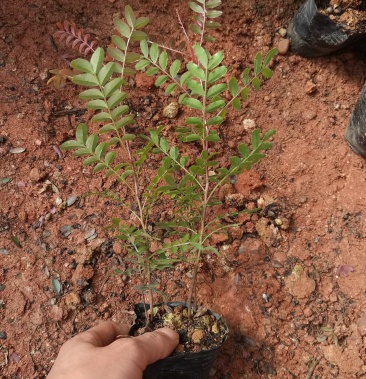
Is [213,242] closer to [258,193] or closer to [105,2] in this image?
[258,193]

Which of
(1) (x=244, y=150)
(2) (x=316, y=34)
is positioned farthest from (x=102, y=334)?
(2) (x=316, y=34)

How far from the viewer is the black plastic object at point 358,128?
194 cm

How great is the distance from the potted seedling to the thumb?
0.23ft

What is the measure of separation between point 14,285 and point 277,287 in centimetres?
110

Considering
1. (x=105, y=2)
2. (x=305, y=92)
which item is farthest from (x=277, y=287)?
(x=105, y=2)

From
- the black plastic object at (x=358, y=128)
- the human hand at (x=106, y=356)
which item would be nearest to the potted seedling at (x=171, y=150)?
the human hand at (x=106, y=356)

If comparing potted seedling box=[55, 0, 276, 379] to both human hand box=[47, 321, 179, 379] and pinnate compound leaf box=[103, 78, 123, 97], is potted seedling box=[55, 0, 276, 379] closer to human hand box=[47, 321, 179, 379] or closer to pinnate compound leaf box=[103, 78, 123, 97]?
pinnate compound leaf box=[103, 78, 123, 97]

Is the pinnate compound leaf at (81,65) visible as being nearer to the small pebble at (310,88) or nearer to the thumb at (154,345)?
the thumb at (154,345)

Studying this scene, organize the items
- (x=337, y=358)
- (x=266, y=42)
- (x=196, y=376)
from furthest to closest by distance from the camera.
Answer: (x=266, y=42)
(x=337, y=358)
(x=196, y=376)

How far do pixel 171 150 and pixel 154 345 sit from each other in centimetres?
59

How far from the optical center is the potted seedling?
110 centimetres

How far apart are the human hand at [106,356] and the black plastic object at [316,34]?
1.50m

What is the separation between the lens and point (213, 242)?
6.21 feet

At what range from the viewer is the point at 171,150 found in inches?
48.8
